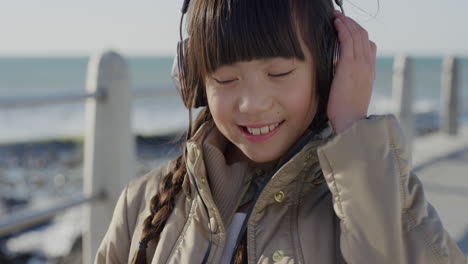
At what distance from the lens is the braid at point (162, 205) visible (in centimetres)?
154

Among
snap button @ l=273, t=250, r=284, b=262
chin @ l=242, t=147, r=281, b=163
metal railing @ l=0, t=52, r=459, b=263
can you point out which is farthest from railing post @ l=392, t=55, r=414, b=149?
snap button @ l=273, t=250, r=284, b=262

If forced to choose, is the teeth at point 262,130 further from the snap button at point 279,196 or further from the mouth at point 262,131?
the snap button at point 279,196

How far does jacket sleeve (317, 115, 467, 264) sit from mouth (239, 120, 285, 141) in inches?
6.2

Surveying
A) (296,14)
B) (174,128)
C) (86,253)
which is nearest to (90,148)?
(86,253)

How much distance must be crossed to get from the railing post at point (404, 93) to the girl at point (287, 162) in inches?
196

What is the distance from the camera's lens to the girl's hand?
1461 millimetres

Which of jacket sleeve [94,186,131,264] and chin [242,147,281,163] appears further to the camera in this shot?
jacket sleeve [94,186,131,264]

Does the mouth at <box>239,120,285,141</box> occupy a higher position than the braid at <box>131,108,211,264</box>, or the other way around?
the mouth at <box>239,120,285,141</box>

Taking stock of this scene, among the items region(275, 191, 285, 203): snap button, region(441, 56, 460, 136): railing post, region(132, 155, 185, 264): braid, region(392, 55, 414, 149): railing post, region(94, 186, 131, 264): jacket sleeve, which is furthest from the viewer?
region(441, 56, 460, 136): railing post

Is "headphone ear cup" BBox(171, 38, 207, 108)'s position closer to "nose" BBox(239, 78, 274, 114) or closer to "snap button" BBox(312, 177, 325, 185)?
"nose" BBox(239, 78, 274, 114)

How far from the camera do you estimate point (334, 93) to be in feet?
4.84

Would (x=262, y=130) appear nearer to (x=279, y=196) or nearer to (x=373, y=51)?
(x=279, y=196)

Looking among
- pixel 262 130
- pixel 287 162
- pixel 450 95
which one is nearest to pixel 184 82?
pixel 262 130

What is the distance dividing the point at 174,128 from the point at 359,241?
49.3ft
